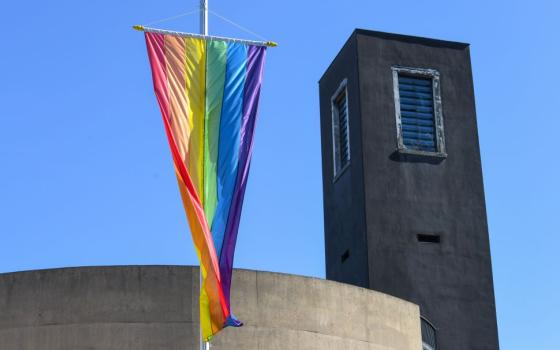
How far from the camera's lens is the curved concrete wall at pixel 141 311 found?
61.1ft

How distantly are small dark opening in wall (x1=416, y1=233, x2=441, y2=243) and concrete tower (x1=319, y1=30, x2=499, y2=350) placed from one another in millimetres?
25

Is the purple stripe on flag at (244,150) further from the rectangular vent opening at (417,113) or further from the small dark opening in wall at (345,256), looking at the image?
the rectangular vent opening at (417,113)

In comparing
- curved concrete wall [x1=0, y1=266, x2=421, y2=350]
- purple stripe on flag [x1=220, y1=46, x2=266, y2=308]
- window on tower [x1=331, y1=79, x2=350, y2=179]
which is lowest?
curved concrete wall [x1=0, y1=266, x2=421, y2=350]

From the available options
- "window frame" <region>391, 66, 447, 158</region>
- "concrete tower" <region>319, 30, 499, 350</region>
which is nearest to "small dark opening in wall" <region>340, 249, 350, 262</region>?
"concrete tower" <region>319, 30, 499, 350</region>

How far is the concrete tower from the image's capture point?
29.2m

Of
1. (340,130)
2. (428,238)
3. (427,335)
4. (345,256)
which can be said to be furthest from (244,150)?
Answer: (340,130)

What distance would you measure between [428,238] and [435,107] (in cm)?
378

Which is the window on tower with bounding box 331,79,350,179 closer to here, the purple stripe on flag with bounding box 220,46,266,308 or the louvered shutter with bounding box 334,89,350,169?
the louvered shutter with bounding box 334,89,350,169

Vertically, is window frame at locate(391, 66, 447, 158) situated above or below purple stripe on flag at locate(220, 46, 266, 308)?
above

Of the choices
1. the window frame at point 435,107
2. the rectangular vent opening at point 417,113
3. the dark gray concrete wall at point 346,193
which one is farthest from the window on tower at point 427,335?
the rectangular vent opening at point 417,113

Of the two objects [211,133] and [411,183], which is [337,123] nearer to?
[411,183]

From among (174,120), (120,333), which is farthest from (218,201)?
(120,333)

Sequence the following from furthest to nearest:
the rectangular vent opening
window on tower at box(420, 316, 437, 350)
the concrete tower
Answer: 1. the rectangular vent opening
2. the concrete tower
3. window on tower at box(420, 316, 437, 350)

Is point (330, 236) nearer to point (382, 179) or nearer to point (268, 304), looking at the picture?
point (382, 179)
